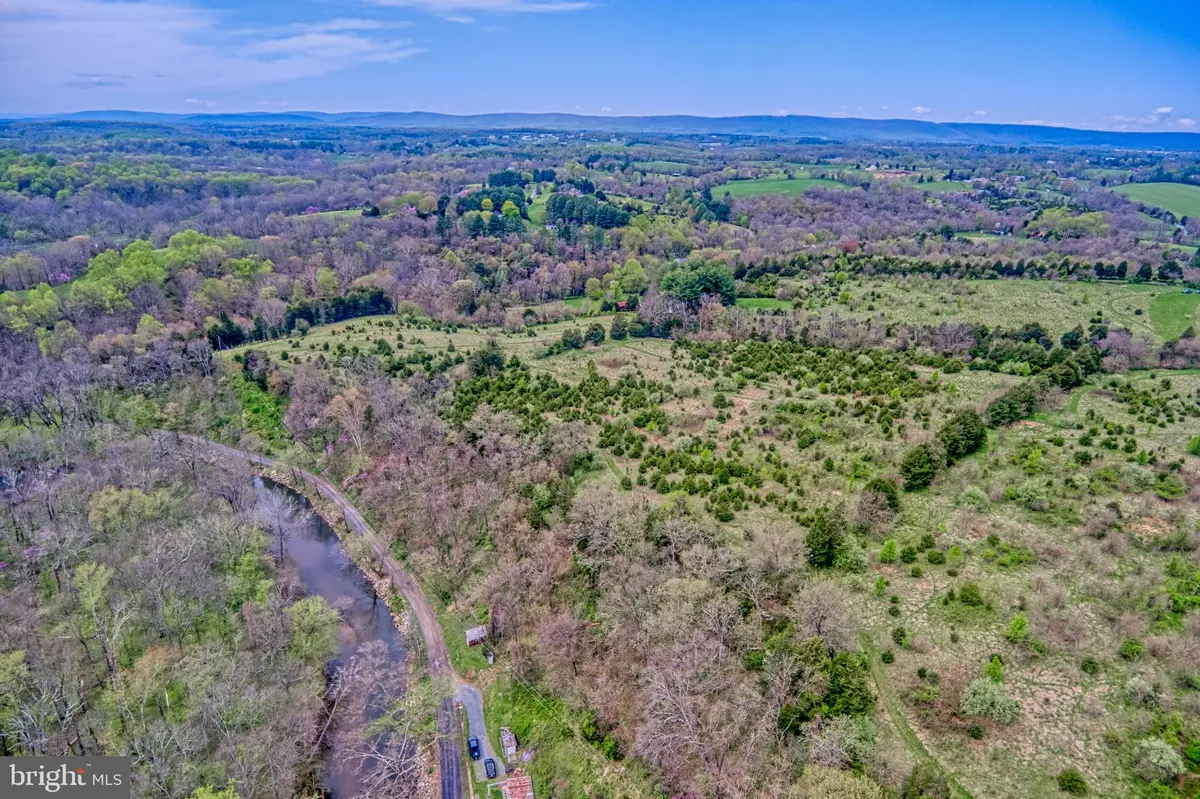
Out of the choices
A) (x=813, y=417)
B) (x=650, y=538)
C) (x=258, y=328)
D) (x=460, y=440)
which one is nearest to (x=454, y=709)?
(x=650, y=538)

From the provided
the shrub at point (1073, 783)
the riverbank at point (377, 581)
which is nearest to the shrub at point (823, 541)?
the shrub at point (1073, 783)

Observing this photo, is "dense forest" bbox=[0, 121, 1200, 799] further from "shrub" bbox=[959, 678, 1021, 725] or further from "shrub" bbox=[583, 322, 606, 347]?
"shrub" bbox=[583, 322, 606, 347]

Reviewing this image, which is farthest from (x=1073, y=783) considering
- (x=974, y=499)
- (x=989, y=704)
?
(x=974, y=499)

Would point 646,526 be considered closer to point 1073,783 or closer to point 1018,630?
point 1018,630

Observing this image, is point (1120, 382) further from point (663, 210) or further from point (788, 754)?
point (663, 210)

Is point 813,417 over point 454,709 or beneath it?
over
